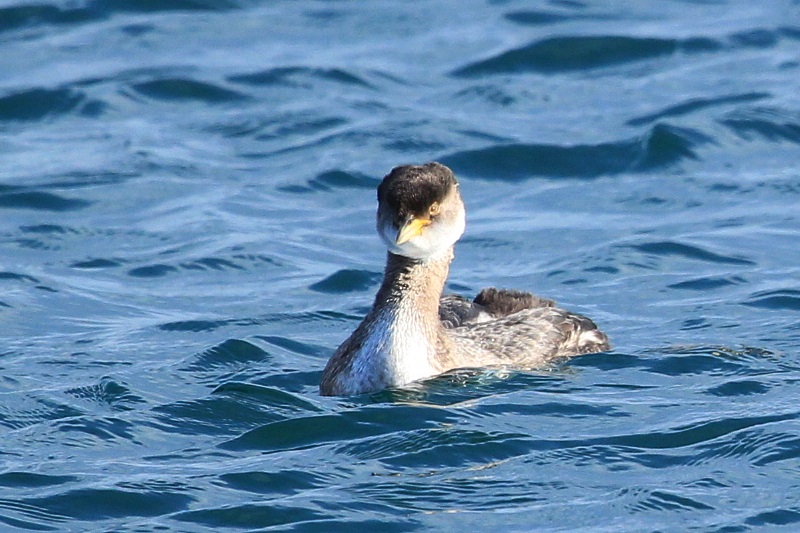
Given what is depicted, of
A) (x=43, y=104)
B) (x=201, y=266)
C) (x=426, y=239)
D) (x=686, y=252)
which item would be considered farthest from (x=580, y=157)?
(x=426, y=239)

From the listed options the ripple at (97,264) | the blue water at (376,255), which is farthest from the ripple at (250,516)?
the ripple at (97,264)

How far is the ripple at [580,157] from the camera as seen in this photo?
1855 centimetres

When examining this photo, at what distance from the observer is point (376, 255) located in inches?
629

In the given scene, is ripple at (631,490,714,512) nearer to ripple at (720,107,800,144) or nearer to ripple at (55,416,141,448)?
ripple at (55,416,141,448)

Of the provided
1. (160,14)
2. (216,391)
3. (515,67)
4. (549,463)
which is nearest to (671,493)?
(549,463)

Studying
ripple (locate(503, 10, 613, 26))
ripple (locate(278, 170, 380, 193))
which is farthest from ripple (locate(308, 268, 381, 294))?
ripple (locate(503, 10, 613, 26))

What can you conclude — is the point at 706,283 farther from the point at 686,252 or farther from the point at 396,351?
the point at 396,351

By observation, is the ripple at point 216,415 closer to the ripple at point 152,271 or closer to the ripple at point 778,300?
the ripple at point 152,271

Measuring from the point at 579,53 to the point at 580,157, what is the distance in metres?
4.27

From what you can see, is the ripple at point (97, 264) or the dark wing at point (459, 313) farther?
the ripple at point (97, 264)

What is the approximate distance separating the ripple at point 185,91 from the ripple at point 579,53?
3.02m

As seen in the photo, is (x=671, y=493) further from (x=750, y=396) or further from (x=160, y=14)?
(x=160, y=14)

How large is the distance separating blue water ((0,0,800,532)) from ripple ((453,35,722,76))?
5cm

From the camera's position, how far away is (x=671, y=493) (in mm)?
9359
